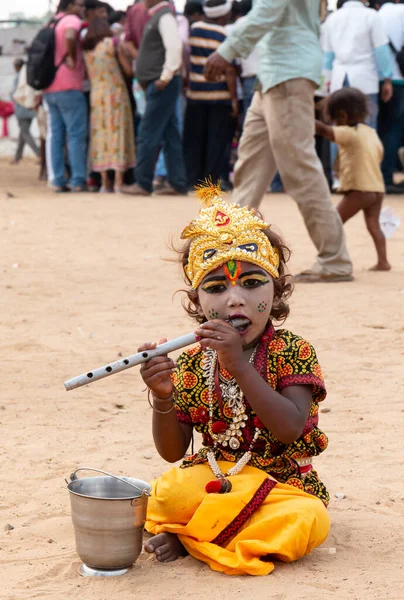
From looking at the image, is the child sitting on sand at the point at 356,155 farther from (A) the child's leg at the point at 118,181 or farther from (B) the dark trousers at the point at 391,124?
(A) the child's leg at the point at 118,181

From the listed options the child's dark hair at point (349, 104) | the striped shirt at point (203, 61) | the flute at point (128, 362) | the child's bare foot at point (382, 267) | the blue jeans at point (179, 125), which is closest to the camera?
the flute at point (128, 362)

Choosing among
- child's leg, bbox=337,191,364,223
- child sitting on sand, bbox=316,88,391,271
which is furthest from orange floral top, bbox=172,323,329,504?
child's leg, bbox=337,191,364,223

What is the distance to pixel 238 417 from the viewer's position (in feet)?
9.20

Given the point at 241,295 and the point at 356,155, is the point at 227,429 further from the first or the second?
the point at 356,155

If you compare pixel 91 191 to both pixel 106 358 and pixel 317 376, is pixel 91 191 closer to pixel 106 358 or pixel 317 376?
pixel 106 358

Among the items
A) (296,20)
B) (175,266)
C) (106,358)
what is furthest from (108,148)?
(106,358)

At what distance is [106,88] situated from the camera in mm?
12203

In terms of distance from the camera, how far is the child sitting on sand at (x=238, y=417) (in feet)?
8.64

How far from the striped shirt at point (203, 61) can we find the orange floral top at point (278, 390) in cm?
897

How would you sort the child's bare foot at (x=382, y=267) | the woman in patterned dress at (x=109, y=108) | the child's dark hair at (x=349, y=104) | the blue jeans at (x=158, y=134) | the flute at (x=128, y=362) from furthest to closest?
1. the woman in patterned dress at (x=109, y=108)
2. the blue jeans at (x=158, y=134)
3. the child's bare foot at (x=382, y=267)
4. the child's dark hair at (x=349, y=104)
5. the flute at (x=128, y=362)

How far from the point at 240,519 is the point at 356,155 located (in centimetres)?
453

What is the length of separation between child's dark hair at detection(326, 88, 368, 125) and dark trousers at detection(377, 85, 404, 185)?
211 inches

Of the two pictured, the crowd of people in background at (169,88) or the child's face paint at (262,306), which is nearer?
the child's face paint at (262,306)

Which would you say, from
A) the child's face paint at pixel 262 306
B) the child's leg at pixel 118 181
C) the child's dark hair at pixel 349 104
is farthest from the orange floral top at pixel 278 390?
the child's leg at pixel 118 181
